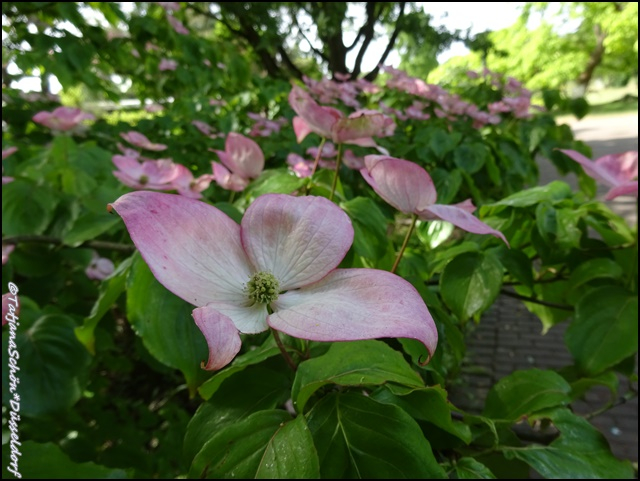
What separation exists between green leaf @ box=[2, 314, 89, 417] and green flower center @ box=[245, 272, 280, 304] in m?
0.44

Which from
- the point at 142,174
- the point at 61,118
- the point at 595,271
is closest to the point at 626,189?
the point at 595,271

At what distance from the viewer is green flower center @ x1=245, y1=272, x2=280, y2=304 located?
0.34 metres

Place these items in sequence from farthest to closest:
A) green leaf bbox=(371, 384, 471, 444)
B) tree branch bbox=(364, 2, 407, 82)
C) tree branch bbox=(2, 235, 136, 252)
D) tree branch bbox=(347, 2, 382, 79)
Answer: tree branch bbox=(347, 2, 382, 79)
tree branch bbox=(364, 2, 407, 82)
tree branch bbox=(2, 235, 136, 252)
green leaf bbox=(371, 384, 471, 444)

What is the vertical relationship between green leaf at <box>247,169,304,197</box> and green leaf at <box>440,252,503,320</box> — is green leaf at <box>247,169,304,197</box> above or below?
above

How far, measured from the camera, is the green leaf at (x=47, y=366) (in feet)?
2.02

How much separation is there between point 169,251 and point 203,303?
0.14 ft

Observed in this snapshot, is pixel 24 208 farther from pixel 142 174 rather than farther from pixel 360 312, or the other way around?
pixel 360 312

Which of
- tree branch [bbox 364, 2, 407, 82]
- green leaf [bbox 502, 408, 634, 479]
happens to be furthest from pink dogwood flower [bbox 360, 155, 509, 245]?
tree branch [bbox 364, 2, 407, 82]

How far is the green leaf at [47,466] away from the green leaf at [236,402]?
0.18m

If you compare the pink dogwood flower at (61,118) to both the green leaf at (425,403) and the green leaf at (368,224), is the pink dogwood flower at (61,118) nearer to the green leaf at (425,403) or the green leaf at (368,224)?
the green leaf at (368,224)

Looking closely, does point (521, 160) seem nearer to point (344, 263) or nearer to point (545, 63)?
point (344, 263)

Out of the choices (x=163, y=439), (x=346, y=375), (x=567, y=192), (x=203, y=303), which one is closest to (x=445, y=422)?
(x=346, y=375)

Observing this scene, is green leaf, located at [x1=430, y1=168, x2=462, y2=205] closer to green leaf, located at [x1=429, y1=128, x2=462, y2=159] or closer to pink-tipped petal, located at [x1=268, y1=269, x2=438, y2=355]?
green leaf, located at [x1=429, y1=128, x2=462, y2=159]

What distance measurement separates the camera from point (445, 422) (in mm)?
366
